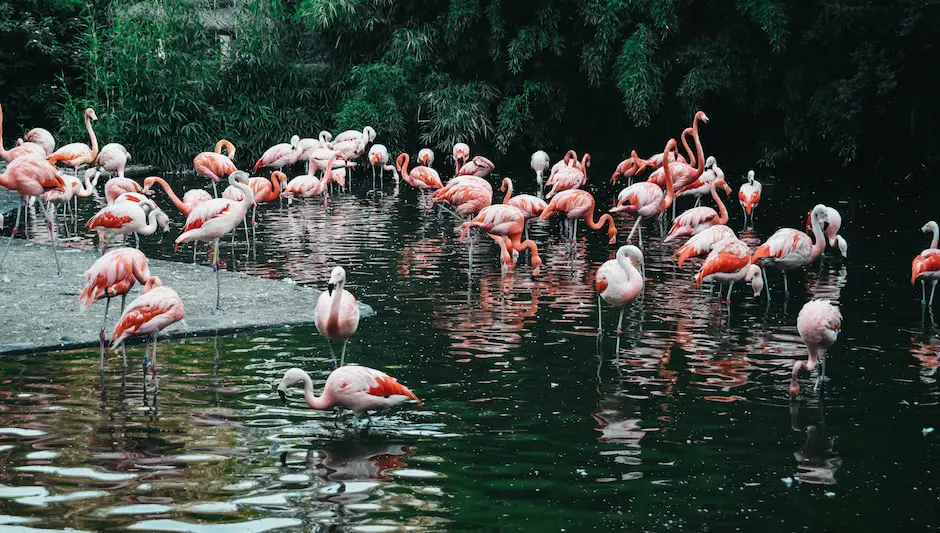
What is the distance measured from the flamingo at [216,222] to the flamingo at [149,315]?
5.89 feet

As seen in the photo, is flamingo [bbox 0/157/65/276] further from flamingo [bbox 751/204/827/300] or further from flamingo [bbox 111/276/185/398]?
flamingo [bbox 751/204/827/300]

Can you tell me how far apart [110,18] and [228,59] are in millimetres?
2062

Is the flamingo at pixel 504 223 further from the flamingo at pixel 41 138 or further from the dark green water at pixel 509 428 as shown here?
the flamingo at pixel 41 138

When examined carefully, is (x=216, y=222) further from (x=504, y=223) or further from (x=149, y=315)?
(x=504, y=223)

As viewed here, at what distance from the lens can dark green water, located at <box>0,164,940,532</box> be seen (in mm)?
4750

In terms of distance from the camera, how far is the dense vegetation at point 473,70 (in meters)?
18.5

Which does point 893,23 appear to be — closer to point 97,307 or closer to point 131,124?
point 131,124

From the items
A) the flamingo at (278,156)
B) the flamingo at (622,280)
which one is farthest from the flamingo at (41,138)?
the flamingo at (622,280)

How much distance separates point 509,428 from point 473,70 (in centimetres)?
1622

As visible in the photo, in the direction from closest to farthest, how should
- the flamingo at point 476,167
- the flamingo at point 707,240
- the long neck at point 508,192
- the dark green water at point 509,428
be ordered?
the dark green water at point 509,428 < the flamingo at point 707,240 < the long neck at point 508,192 < the flamingo at point 476,167

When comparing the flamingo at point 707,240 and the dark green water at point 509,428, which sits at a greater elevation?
the flamingo at point 707,240

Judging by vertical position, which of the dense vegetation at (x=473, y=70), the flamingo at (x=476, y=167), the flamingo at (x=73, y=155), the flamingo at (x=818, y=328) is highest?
the dense vegetation at (x=473, y=70)

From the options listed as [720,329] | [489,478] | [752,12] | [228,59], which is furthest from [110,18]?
[489,478]

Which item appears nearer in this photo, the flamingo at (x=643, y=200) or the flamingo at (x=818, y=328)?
the flamingo at (x=818, y=328)
